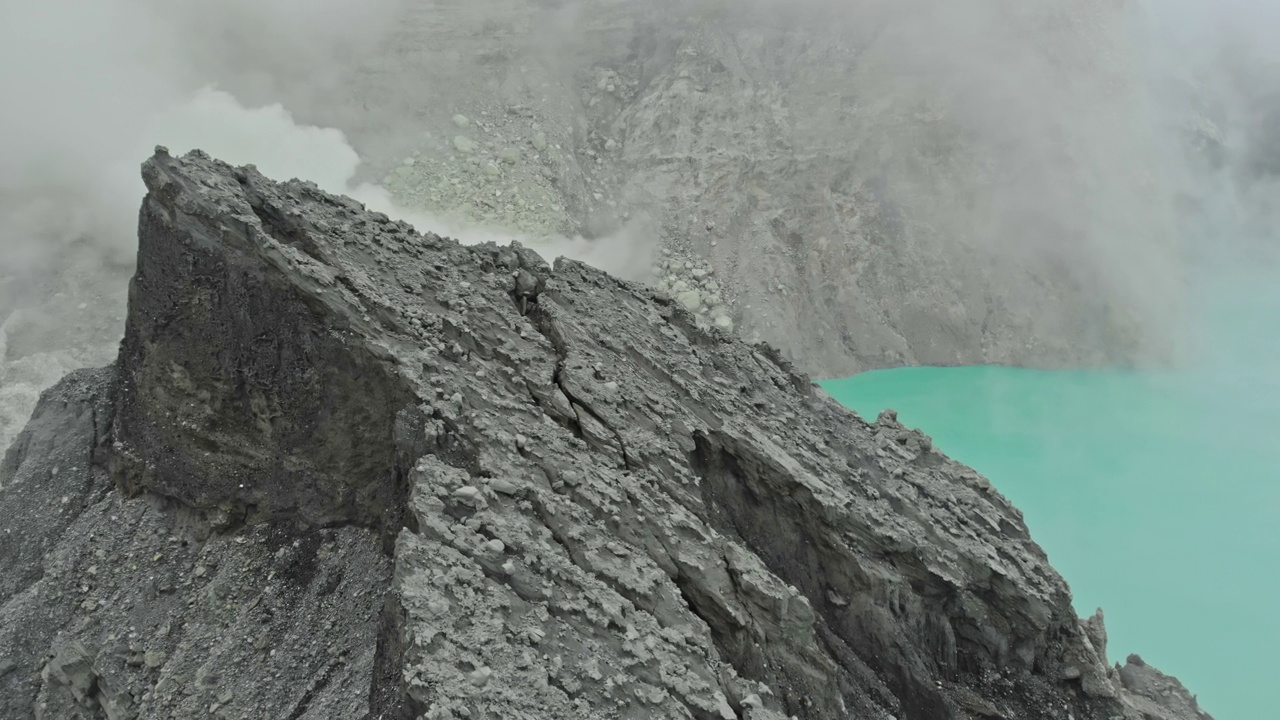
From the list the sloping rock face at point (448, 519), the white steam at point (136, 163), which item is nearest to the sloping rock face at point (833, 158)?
the white steam at point (136, 163)

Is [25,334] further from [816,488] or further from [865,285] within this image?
[865,285]

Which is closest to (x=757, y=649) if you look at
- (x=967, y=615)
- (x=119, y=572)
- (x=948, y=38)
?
(x=967, y=615)

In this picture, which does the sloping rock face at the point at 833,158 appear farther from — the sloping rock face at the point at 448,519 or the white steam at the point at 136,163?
the sloping rock face at the point at 448,519

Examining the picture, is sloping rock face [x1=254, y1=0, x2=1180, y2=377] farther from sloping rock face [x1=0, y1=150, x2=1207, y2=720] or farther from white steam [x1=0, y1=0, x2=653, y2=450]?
sloping rock face [x1=0, y1=150, x2=1207, y2=720]

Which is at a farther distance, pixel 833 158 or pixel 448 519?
pixel 833 158

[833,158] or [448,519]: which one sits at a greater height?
[833,158]

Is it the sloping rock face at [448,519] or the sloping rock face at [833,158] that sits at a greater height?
the sloping rock face at [833,158]
